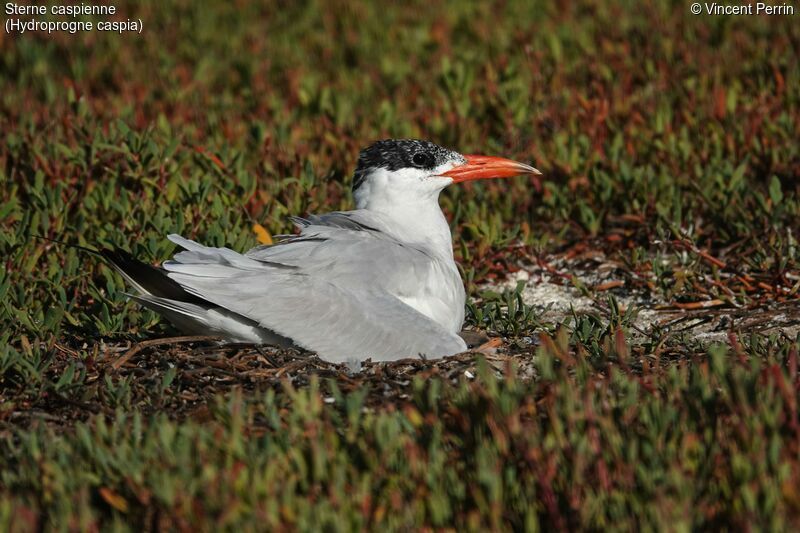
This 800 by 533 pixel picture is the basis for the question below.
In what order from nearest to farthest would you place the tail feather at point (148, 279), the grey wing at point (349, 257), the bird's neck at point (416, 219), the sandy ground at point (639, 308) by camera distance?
1. the tail feather at point (148, 279)
2. the grey wing at point (349, 257)
3. the sandy ground at point (639, 308)
4. the bird's neck at point (416, 219)

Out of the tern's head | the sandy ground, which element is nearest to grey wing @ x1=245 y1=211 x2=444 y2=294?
the tern's head

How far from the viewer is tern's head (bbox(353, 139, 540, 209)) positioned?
5691mm

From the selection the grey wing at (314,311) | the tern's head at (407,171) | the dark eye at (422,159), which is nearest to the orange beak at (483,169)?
the tern's head at (407,171)

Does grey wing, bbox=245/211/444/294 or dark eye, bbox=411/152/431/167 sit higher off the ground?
dark eye, bbox=411/152/431/167

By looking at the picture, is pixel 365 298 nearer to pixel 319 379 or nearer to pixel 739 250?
pixel 319 379

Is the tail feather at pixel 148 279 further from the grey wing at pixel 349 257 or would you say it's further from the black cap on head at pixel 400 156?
the black cap on head at pixel 400 156

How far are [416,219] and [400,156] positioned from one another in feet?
1.08

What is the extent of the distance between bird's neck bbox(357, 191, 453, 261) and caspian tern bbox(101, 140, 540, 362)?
29 cm

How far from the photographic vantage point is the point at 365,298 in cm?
486

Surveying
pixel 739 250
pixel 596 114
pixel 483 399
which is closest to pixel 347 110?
pixel 596 114

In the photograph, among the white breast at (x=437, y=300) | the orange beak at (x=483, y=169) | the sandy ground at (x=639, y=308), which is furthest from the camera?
the orange beak at (x=483, y=169)

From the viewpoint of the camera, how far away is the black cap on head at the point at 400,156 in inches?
224

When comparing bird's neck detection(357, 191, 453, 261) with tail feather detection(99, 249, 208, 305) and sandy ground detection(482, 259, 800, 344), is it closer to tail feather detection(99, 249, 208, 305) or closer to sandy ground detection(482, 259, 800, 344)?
sandy ground detection(482, 259, 800, 344)

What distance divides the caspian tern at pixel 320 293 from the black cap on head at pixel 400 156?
1.66 ft
